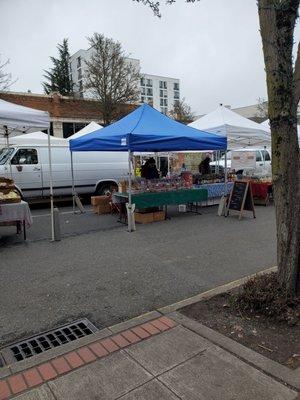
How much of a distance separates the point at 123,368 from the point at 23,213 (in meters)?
5.23

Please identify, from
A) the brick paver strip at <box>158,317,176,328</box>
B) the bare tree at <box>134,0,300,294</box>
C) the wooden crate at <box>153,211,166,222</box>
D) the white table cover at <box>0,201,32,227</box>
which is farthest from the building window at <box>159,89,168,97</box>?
the brick paver strip at <box>158,317,176,328</box>

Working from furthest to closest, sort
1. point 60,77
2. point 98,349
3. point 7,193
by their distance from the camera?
point 60,77
point 7,193
point 98,349

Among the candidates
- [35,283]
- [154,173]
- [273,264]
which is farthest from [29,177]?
[273,264]

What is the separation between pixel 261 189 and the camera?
12109 mm

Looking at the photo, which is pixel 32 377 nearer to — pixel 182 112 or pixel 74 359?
pixel 74 359

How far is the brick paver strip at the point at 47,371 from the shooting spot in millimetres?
2861

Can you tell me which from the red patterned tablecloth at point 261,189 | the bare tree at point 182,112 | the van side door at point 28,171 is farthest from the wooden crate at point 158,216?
the bare tree at point 182,112

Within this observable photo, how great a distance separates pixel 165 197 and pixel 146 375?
7.15m

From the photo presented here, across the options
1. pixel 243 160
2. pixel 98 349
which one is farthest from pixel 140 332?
pixel 243 160

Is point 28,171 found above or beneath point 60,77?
beneath

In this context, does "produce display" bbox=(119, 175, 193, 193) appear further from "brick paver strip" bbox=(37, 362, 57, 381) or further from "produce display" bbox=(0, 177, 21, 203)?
"brick paver strip" bbox=(37, 362, 57, 381)

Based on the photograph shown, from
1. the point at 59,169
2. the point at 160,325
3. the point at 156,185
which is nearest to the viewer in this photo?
the point at 160,325

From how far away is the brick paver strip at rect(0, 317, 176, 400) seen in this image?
110 inches

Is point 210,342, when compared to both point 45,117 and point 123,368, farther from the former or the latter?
point 45,117
